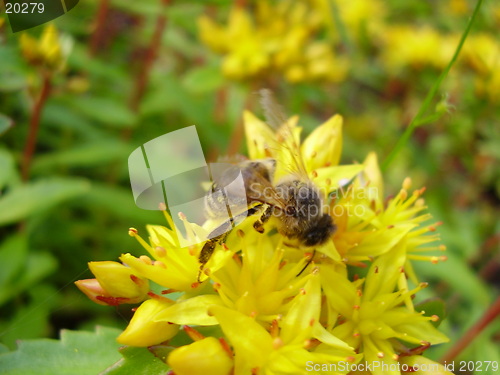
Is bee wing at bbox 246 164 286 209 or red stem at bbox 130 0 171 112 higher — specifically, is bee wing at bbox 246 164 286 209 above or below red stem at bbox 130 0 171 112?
below

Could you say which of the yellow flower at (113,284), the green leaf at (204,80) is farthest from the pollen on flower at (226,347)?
the green leaf at (204,80)

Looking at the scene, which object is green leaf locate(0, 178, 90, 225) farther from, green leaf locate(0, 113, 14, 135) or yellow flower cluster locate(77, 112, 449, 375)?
yellow flower cluster locate(77, 112, 449, 375)

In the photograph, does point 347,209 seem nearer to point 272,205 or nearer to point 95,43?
point 272,205

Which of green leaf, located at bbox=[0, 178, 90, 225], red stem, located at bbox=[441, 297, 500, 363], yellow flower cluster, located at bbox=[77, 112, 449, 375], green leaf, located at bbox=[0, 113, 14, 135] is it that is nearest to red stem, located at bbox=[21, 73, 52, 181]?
green leaf, located at bbox=[0, 178, 90, 225]

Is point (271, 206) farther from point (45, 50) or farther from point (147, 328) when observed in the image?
point (45, 50)

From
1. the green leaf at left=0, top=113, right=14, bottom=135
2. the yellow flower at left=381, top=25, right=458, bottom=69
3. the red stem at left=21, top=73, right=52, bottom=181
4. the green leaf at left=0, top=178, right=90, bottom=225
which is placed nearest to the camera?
the green leaf at left=0, top=113, right=14, bottom=135

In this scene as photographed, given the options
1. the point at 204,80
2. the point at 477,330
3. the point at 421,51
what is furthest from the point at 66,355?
the point at 421,51
